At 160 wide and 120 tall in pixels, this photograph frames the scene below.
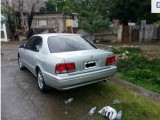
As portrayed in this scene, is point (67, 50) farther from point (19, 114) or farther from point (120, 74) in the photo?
point (120, 74)

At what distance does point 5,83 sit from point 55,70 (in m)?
2.72

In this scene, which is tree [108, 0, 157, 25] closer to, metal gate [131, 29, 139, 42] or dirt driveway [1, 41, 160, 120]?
metal gate [131, 29, 139, 42]

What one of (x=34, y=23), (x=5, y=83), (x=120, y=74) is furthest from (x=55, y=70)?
(x=34, y=23)

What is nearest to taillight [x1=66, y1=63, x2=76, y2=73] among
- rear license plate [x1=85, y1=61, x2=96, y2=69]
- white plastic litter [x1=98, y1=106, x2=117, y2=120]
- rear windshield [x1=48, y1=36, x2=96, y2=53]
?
rear license plate [x1=85, y1=61, x2=96, y2=69]

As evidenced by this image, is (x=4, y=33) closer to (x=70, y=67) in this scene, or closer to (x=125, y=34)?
(x=125, y=34)

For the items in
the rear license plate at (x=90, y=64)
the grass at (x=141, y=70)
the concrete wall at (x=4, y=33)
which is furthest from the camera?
the concrete wall at (x=4, y=33)

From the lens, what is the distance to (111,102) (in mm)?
4531

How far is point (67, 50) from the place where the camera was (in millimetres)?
4969

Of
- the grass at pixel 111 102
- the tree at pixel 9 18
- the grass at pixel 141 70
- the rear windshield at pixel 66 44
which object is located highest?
the tree at pixel 9 18

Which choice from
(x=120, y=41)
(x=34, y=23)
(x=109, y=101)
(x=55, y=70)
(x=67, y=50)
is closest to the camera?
(x=55, y=70)

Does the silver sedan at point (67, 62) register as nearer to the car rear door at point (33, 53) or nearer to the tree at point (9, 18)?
the car rear door at point (33, 53)

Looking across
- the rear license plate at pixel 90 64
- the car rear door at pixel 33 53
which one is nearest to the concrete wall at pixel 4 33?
the car rear door at pixel 33 53

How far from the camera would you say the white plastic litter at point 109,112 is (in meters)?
3.82

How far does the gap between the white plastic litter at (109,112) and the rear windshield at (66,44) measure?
1787mm
